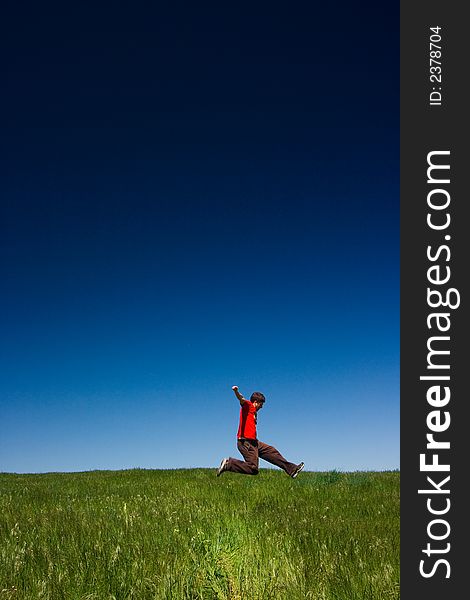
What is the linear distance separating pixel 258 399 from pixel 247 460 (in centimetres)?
153

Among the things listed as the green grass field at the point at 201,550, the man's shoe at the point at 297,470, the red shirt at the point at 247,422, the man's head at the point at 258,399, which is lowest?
the green grass field at the point at 201,550

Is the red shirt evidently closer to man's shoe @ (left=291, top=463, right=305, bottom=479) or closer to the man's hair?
the man's hair

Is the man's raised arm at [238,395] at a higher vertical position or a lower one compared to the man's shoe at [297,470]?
higher

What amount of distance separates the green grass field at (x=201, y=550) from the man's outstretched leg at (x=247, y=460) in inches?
172

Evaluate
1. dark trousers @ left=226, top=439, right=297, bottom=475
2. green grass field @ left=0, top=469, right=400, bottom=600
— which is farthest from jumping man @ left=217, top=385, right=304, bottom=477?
green grass field @ left=0, top=469, right=400, bottom=600

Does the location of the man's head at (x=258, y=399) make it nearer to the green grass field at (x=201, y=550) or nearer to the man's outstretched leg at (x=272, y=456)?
the man's outstretched leg at (x=272, y=456)

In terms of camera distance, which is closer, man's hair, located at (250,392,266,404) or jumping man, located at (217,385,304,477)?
jumping man, located at (217,385,304,477)

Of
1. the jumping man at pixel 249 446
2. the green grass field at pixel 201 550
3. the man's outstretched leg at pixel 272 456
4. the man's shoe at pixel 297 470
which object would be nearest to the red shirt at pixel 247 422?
the jumping man at pixel 249 446

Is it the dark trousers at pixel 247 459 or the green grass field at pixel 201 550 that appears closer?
the green grass field at pixel 201 550

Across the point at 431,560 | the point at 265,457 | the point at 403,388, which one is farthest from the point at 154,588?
the point at 265,457

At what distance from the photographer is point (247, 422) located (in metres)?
13.3

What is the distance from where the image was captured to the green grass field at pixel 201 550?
4090 mm

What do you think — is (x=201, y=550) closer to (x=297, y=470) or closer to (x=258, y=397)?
(x=258, y=397)

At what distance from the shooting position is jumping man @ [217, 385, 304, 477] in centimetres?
1332
